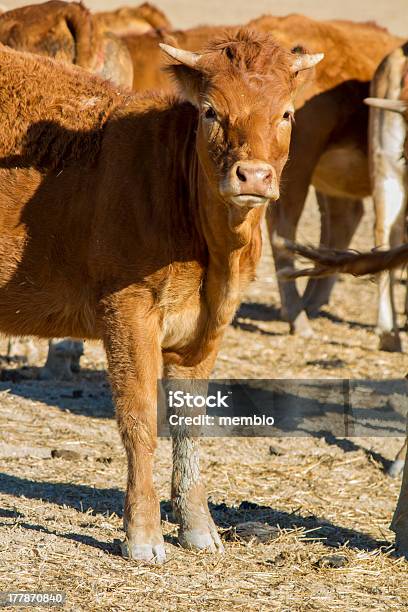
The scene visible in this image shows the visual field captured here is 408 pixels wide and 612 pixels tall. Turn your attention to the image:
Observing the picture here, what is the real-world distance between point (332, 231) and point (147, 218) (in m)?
7.22

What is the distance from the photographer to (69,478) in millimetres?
6465

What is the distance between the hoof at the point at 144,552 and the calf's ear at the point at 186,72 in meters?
2.08

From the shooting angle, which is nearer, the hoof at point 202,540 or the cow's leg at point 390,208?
the hoof at point 202,540

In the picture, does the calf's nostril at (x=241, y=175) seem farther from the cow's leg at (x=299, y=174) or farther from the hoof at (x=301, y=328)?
the hoof at (x=301, y=328)

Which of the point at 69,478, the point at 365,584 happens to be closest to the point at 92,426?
the point at 69,478

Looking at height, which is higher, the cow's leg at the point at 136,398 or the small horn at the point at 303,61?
the small horn at the point at 303,61

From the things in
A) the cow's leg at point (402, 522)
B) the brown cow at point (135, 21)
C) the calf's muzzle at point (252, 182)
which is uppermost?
the brown cow at point (135, 21)

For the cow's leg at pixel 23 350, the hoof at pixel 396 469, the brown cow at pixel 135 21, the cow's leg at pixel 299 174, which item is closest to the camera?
the hoof at pixel 396 469

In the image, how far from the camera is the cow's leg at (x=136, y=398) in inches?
205

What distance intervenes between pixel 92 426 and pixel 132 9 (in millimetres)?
6340

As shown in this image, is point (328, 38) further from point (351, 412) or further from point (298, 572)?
point (298, 572)

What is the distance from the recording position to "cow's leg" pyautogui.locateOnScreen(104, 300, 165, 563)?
5195 millimetres

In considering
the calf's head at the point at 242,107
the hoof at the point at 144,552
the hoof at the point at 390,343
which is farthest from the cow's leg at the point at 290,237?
the hoof at the point at 144,552

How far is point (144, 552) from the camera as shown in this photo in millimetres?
5102
